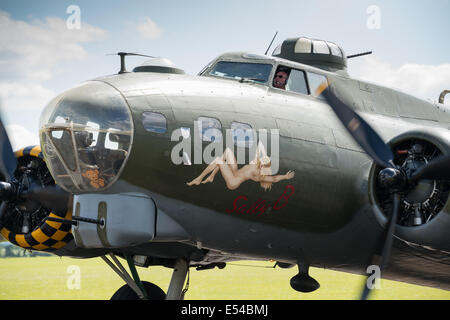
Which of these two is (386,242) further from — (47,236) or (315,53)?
(47,236)

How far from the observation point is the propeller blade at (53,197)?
924cm

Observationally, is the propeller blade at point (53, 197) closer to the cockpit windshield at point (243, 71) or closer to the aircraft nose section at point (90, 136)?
the aircraft nose section at point (90, 136)

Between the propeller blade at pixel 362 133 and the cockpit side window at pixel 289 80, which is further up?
the cockpit side window at pixel 289 80

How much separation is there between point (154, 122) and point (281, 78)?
250cm

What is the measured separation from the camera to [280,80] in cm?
831

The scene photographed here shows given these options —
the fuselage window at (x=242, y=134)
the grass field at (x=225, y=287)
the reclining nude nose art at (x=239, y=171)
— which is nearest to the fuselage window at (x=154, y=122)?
the reclining nude nose art at (x=239, y=171)

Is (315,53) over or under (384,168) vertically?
over

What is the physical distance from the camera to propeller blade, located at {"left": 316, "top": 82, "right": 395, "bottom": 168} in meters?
7.27

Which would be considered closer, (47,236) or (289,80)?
(289,80)

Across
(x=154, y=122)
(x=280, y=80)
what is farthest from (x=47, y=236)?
(x=280, y=80)

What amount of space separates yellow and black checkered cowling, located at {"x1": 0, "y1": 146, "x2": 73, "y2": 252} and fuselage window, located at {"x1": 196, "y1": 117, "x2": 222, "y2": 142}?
12.0ft

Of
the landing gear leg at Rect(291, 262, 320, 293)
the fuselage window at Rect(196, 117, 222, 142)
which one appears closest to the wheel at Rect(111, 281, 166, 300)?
the landing gear leg at Rect(291, 262, 320, 293)

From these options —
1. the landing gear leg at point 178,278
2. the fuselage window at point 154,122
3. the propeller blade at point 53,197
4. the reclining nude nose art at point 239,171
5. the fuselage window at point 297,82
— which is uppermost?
the fuselage window at point 297,82
